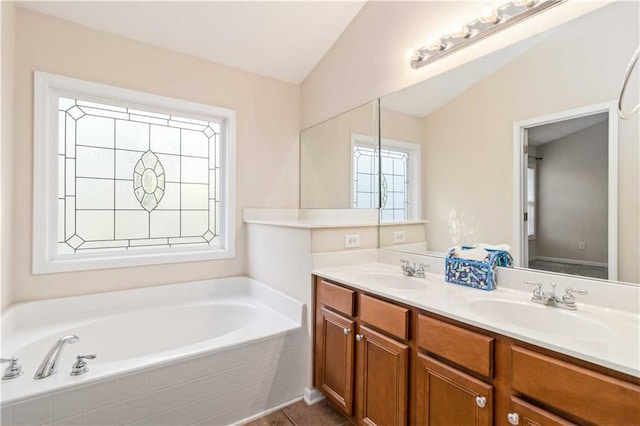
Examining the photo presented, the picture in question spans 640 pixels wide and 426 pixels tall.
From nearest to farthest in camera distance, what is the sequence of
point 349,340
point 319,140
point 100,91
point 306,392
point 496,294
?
point 496,294
point 349,340
point 306,392
point 100,91
point 319,140

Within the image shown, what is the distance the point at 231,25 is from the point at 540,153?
7.43 feet

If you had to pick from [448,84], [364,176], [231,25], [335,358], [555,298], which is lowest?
[335,358]

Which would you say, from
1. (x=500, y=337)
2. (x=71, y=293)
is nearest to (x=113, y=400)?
(x=71, y=293)

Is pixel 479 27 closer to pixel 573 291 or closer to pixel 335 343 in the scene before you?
pixel 573 291

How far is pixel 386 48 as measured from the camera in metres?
2.22

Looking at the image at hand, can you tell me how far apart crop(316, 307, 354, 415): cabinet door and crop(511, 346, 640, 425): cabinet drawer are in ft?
2.85

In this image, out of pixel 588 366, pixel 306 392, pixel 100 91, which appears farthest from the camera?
pixel 100 91

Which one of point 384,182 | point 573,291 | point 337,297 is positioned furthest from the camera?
point 384,182

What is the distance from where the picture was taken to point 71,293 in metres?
2.16

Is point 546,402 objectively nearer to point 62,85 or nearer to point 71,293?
point 71,293

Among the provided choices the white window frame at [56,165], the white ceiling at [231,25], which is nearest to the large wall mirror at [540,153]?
the white ceiling at [231,25]

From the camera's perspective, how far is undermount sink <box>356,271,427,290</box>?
175 centimetres

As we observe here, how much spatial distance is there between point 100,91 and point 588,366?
3006mm

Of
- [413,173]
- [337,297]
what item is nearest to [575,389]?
[337,297]
